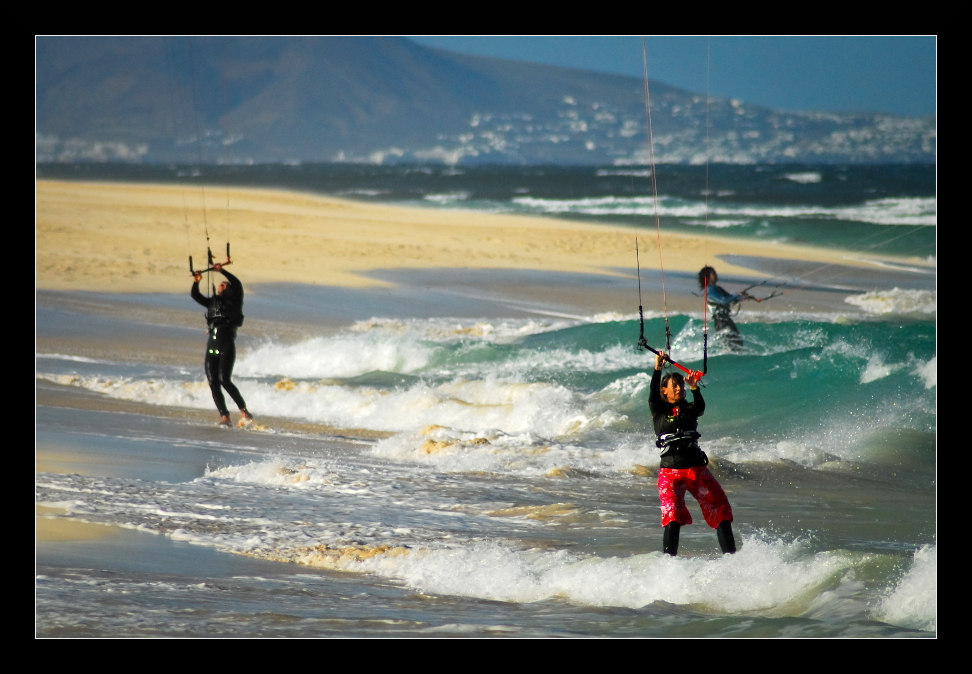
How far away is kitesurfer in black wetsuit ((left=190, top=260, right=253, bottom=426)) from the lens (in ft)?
16.2

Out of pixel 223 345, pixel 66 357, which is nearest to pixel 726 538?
pixel 223 345

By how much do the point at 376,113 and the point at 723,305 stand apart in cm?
230

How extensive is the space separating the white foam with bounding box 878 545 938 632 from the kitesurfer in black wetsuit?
288 centimetres

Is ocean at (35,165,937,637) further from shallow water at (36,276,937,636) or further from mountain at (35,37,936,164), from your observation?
mountain at (35,37,936,164)

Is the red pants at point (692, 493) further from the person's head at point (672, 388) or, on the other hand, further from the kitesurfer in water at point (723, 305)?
the kitesurfer in water at point (723, 305)

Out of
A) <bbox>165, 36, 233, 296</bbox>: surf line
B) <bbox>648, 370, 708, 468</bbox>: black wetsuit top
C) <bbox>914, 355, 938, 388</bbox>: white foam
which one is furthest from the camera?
<bbox>165, 36, 233, 296</bbox>: surf line

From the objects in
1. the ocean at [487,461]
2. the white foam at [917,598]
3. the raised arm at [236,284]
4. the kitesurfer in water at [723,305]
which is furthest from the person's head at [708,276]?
the raised arm at [236,284]

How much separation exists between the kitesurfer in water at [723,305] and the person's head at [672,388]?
2.11m

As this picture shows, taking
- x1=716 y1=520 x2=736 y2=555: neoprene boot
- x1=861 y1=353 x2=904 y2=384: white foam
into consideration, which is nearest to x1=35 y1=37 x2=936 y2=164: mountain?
x1=861 y1=353 x2=904 y2=384: white foam

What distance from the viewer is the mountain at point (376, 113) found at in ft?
15.6

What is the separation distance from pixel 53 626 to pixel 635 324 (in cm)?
301
